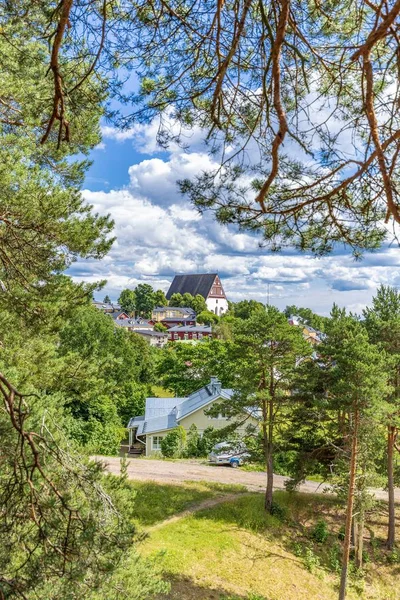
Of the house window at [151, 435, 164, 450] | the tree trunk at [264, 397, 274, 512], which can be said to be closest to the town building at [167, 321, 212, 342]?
the house window at [151, 435, 164, 450]

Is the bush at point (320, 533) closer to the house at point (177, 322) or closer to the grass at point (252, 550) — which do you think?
the grass at point (252, 550)

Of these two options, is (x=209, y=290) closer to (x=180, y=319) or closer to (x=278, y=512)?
(x=180, y=319)

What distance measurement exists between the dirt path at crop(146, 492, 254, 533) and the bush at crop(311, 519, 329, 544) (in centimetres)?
217

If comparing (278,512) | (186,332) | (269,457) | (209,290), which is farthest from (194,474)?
(209,290)

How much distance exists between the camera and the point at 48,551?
7.36ft

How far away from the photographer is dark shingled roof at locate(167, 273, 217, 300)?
60.0 m

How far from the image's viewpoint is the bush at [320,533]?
11.2 metres

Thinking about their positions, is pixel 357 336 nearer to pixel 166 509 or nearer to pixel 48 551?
pixel 166 509

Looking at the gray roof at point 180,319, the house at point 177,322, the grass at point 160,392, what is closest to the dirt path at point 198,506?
the grass at point 160,392

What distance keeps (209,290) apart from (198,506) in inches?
1887

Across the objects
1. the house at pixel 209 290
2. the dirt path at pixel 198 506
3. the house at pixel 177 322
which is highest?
the house at pixel 209 290

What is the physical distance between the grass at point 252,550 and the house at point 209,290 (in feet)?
153

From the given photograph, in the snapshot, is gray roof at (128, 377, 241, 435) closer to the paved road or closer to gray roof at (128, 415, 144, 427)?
gray roof at (128, 415, 144, 427)

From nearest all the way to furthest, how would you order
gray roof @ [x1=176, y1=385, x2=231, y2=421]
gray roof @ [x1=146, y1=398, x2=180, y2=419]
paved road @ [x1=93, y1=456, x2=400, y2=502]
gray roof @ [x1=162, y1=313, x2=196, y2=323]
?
paved road @ [x1=93, y1=456, x2=400, y2=502]
gray roof @ [x1=176, y1=385, x2=231, y2=421]
gray roof @ [x1=146, y1=398, x2=180, y2=419]
gray roof @ [x1=162, y1=313, x2=196, y2=323]
